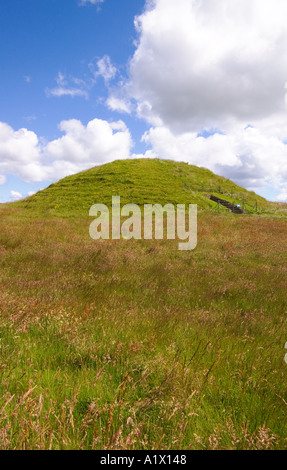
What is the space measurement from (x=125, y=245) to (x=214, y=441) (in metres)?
11.3

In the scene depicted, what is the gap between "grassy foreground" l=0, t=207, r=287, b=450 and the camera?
72.7 inches

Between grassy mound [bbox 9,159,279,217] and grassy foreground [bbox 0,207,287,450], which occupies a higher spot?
grassy mound [bbox 9,159,279,217]

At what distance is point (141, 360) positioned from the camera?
2.85m

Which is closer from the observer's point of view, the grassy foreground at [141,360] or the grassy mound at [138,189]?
the grassy foreground at [141,360]

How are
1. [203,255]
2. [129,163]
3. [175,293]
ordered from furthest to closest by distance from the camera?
[129,163]
[203,255]
[175,293]

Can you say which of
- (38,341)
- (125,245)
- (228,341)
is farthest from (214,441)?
(125,245)

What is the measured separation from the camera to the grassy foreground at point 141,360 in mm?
1846

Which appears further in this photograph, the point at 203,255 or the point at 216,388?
the point at 203,255

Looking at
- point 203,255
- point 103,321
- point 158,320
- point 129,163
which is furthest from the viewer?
point 129,163

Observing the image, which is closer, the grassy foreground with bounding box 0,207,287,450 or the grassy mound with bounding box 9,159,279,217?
→ the grassy foreground with bounding box 0,207,287,450

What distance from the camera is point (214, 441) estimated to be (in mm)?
1854

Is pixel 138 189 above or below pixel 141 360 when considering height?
above

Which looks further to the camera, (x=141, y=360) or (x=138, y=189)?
(x=138, y=189)
